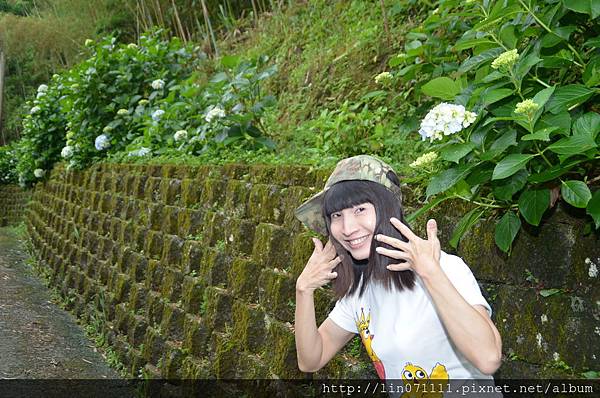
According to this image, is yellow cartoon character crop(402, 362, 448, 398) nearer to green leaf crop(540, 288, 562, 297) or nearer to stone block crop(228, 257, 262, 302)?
green leaf crop(540, 288, 562, 297)

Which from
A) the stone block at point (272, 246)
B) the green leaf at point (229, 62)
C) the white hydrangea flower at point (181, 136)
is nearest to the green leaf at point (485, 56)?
the stone block at point (272, 246)

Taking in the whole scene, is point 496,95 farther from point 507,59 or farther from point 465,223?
point 465,223

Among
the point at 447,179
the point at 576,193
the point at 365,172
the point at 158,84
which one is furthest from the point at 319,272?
the point at 158,84

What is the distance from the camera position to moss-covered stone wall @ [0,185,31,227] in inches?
683

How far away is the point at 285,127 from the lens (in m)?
5.84

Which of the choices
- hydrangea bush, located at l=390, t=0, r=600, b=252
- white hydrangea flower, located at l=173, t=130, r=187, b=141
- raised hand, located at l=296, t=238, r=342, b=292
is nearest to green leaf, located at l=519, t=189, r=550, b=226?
hydrangea bush, located at l=390, t=0, r=600, b=252

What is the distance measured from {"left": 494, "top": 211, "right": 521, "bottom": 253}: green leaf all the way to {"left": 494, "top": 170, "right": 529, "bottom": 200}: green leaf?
7 cm

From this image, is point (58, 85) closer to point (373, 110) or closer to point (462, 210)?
point (373, 110)

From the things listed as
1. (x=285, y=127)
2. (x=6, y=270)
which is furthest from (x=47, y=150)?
(x=285, y=127)

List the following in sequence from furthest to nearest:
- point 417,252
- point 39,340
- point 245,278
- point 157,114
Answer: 1. point 157,114
2. point 39,340
3. point 245,278
4. point 417,252

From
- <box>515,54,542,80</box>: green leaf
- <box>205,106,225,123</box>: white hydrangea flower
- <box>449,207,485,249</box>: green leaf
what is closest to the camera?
<box>515,54,542,80</box>: green leaf

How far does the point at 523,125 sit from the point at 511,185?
214mm

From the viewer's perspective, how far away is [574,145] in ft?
6.18

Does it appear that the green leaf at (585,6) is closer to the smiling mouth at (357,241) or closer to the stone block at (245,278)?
the smiling mouth at (357,241)
